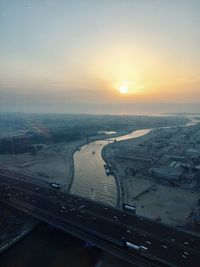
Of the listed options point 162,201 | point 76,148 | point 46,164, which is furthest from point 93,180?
point 76,148

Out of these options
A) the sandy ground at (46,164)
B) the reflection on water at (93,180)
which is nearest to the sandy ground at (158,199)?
the reflection on water at (93,180)

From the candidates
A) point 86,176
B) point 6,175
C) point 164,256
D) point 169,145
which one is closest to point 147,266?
point 164,256

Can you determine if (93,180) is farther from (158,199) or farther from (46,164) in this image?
(46,164)

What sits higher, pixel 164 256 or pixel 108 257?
pixel 164 256

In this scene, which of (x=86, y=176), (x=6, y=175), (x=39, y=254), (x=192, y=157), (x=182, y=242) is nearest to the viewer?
(x=182, y=242)

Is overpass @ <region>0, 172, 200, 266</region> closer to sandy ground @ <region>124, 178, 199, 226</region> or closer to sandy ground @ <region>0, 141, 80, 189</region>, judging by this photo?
sandy ground @ <region>124, 178, 199, 226</region>

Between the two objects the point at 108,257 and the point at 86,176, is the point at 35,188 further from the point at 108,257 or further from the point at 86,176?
the point at 108,257

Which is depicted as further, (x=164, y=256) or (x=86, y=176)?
(x=86, y=176)

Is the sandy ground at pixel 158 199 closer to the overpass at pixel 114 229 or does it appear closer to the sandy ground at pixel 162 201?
the sandy ground at pixel 162 201

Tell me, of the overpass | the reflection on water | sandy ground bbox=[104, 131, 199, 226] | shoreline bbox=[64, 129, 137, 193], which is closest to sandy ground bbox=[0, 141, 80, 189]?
shoreline bbox=[64, 129, 137, 193]
